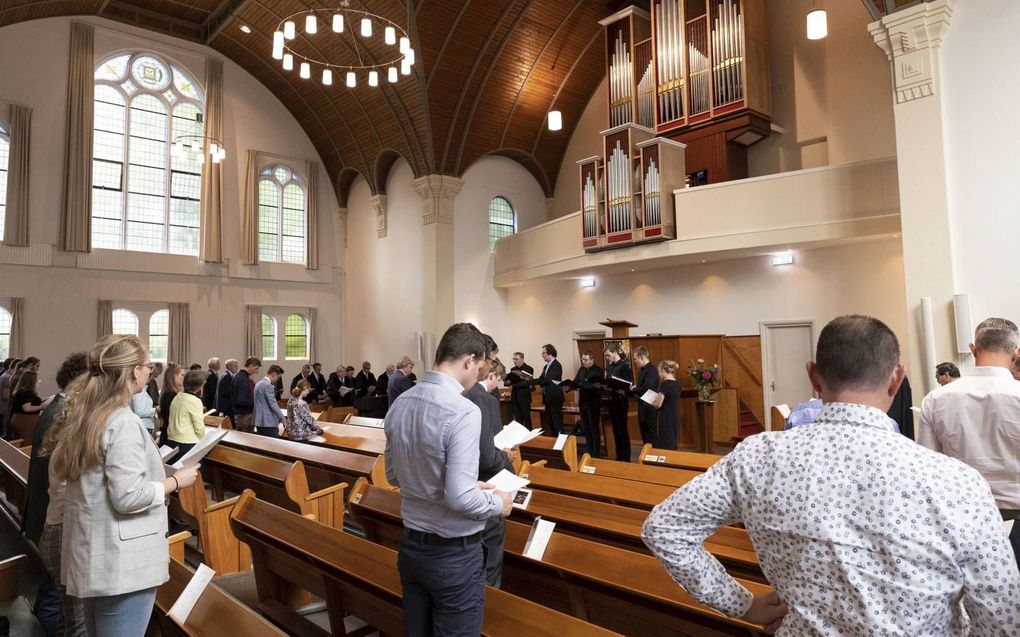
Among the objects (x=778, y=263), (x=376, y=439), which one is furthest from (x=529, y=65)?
(x=376, y=439)

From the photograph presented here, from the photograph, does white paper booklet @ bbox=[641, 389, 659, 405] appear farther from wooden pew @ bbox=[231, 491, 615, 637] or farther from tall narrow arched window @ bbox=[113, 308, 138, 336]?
tall narrow arched window @ bbox=[113, 308, 138, 336]

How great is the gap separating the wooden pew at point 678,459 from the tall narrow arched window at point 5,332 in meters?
13.6

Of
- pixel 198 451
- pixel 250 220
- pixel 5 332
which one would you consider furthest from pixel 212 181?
pixel 198 451

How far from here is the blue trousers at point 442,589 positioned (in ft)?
7.38

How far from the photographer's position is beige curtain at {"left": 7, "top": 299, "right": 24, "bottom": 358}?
13250 mm

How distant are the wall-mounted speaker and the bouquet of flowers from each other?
3.68 m

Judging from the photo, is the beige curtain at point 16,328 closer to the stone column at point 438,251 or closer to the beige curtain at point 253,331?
the beige curtain at point 253,331

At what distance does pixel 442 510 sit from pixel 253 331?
49.7 ft

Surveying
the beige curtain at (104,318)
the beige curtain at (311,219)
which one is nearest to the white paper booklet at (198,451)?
the beige curtain at (104,318)

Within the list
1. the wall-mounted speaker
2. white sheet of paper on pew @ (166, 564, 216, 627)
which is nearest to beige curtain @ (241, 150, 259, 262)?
the wall-mounted speaker

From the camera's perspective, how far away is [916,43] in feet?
25.7

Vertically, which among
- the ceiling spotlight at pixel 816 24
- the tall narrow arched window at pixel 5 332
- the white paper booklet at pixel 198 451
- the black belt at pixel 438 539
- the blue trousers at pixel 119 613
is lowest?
the blue trousers at pixel 119 613

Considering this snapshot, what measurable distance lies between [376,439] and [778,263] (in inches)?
306

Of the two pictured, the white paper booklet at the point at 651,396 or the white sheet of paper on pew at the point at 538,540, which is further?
the white paper booklet at the point at 651,396
